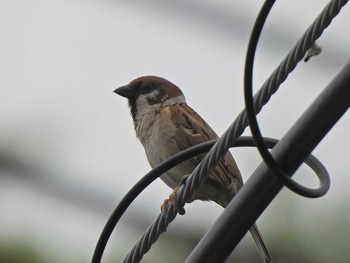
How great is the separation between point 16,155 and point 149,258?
3.74ft

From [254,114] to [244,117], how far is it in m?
0.33

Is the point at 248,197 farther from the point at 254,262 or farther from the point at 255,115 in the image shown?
the point at 254,262

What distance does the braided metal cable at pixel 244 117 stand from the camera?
8.12ft

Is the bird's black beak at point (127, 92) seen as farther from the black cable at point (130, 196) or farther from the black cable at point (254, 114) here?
the black cable at point (254, 114)

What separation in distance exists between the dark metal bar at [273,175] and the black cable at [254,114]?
0.11ft

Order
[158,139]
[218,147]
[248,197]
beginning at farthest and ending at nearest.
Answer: [158,139] < [218,147] < [248,197]

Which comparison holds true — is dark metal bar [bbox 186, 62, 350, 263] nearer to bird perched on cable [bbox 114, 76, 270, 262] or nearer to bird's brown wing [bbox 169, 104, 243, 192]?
bird perched on cable [bbox 114, 76, 270, 262]

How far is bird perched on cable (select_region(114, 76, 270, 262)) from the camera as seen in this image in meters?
4.91

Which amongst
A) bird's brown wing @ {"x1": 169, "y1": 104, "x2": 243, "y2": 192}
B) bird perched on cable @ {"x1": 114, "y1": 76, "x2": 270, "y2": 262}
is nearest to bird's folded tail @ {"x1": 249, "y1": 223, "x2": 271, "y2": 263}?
bird perched on cable @ {"x1": 114, "y1": 76, "x2": 270, "y2": 262}

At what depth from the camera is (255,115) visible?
2350 millimetres

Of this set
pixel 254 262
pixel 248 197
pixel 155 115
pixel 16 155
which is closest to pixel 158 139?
pixel 155 115

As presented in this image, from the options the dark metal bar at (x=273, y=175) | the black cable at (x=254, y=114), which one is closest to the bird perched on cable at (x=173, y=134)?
the dark metal bar at (x=273, y=175)

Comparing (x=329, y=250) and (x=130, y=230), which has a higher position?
(x=329, y=250)

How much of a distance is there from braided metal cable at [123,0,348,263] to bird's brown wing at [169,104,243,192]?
2.00 meters
